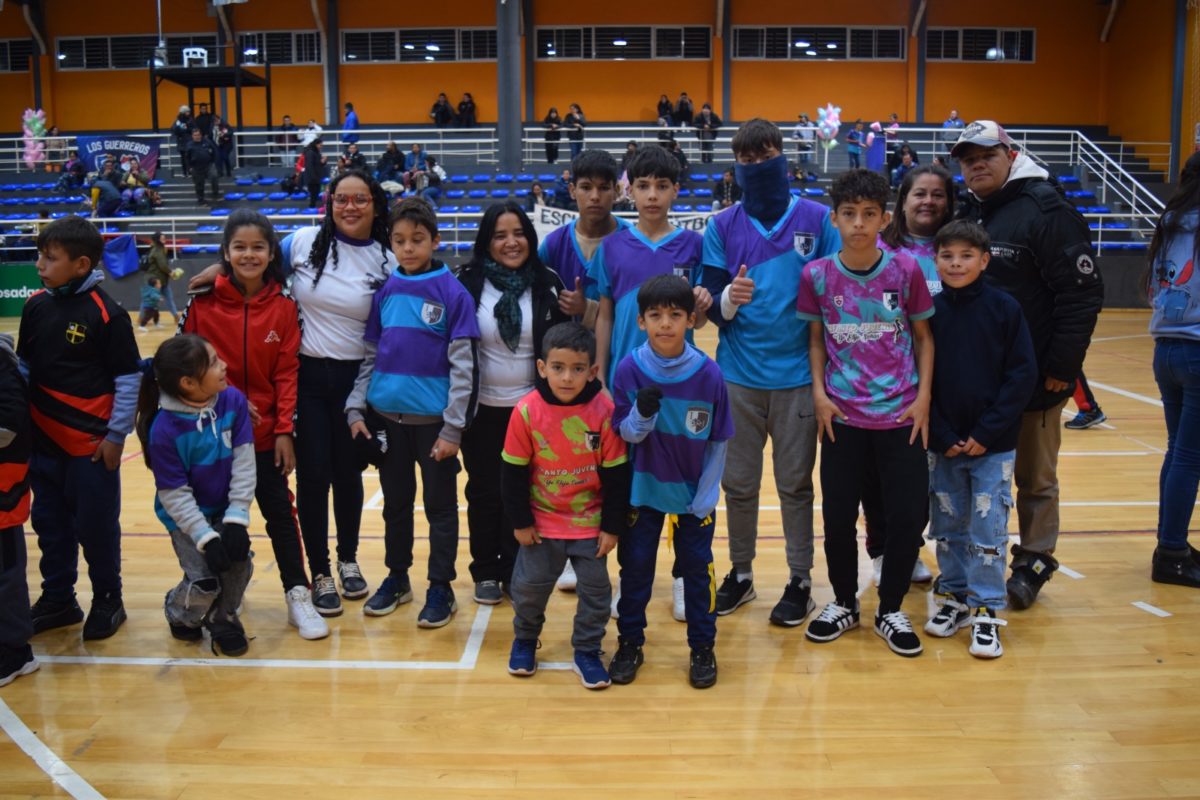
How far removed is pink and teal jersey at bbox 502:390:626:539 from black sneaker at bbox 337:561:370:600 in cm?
122

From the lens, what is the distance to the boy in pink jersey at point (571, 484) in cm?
347

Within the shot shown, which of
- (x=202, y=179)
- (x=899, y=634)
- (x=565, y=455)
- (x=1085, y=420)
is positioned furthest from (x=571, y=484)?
(x=202, y=179)

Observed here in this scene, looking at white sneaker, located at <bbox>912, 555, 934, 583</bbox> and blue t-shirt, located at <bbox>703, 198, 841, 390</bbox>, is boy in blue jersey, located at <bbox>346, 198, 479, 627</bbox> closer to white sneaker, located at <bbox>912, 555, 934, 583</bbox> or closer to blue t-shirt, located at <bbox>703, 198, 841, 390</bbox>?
blue t-shirt, located at <bbox>703, 198, 841, 390</bbox>

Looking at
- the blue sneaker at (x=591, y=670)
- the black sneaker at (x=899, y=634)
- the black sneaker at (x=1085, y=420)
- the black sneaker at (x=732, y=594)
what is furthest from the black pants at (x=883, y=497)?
the black sneaker at (x=1085, y=420)

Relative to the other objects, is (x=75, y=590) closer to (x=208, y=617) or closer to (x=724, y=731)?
(x=208, y=617)

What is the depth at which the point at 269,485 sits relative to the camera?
4008 millimetres

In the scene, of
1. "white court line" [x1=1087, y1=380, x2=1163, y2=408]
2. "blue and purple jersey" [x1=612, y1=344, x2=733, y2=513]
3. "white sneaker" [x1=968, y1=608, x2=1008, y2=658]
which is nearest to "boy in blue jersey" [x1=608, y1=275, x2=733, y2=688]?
"blue and purple jersey" [x1=612, y1=344, x2=733, y2=513]

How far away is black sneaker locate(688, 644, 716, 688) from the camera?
3471mm

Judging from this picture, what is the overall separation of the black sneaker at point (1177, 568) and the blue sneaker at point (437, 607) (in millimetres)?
3071

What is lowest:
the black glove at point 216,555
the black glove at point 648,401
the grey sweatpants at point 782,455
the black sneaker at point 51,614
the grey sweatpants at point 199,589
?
the black sneaker at point 51,614

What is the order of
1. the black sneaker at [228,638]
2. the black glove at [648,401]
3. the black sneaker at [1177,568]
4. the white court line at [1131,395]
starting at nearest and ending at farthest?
the black glove at [648,401] → the black sneaker at [228,638] → the black sneaker at [1177,568] → the white court line at [1131,395]

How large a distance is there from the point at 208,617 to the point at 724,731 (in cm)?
203

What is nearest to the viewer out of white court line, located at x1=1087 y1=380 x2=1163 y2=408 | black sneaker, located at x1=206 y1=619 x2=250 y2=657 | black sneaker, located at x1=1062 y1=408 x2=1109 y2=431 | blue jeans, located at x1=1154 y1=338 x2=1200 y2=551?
black sneaker, located at x1=206 y1=619 x2=250 y2=657

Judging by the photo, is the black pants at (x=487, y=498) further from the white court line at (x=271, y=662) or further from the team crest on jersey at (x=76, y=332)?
the team crest on jersey at (x=76, y=332)
